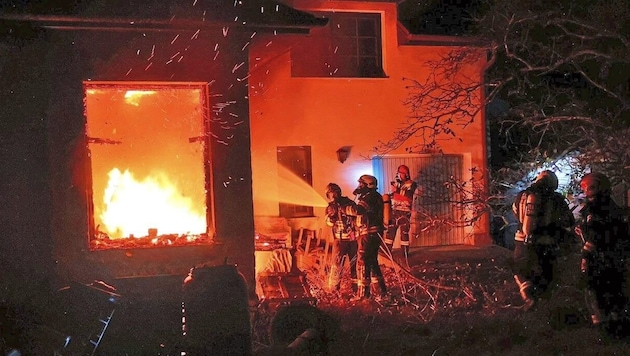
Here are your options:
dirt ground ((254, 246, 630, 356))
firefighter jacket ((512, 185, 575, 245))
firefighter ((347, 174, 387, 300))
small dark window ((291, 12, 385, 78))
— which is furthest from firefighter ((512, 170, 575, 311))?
small dark window ((291, 12, 385, 78))

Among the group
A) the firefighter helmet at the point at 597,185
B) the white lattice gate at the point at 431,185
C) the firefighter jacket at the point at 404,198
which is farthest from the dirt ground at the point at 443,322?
the white lattice gate at the point at 431,185

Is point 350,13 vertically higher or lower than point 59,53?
higher

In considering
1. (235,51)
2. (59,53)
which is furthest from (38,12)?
(235,51)

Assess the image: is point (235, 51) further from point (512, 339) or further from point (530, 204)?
point (512, 339)

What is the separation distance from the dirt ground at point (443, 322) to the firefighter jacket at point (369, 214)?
88cm

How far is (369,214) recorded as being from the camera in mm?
9648

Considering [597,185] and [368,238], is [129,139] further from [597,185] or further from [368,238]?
[597,185]

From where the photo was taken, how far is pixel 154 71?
8.47 meters

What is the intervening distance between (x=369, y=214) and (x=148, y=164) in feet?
9.98

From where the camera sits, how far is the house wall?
13.3m

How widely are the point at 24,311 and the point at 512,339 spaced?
5.16 metres

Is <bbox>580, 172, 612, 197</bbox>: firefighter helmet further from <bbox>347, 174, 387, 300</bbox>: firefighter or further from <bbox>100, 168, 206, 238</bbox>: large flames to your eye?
<bbox>100, 168, 206, 238</bbox>: large flames

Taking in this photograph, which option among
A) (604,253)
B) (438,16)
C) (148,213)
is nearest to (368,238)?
(148,213)

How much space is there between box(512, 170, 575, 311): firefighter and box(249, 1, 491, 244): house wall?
5.15 metres
